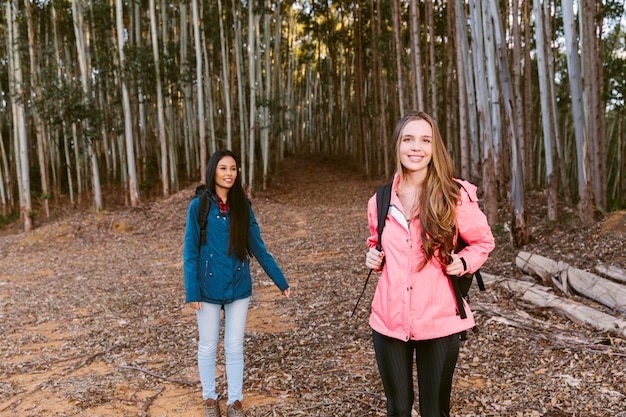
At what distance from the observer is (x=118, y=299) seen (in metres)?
7.17

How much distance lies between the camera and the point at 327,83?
31.9m

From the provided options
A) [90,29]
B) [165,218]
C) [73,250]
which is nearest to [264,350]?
[73,250]

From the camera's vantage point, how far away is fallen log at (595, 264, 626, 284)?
4980 mm

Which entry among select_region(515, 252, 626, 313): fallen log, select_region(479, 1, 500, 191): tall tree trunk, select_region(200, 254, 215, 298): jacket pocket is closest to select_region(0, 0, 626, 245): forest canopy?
select_region(479, 1, 500, 191): tall tree trunk

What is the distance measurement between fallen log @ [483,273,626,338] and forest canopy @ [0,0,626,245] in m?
2.34

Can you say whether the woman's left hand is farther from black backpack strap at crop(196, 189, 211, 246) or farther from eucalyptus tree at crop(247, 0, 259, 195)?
eucalyptus tree at crop(247, 0, 259, 195)

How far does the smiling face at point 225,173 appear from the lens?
3254mm

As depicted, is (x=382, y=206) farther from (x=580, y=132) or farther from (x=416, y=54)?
(x=416, y=54)

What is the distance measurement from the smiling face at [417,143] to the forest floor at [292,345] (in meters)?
2.00

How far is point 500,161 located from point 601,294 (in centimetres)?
356

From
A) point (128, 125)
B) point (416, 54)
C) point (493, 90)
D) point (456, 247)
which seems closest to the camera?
point (456, 247)

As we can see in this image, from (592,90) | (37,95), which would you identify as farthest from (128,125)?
(592,90)

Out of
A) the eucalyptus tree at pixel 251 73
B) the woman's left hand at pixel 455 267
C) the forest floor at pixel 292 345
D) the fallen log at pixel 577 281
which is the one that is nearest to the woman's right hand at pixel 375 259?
the woman's left hand at pixel 455 267

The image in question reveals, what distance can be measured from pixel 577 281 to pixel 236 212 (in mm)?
3836
